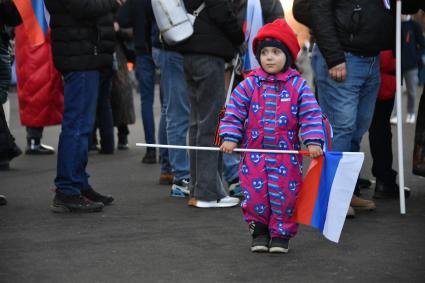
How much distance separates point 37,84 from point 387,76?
13.5 feet

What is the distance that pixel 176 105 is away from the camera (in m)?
7.81

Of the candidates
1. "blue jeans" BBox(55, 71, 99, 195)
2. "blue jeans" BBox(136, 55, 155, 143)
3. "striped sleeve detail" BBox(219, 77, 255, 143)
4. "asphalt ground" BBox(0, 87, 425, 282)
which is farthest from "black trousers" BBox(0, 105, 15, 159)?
"blue jeans" BBox(136, 55, 155, 143)

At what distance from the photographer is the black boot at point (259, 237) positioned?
5680 millimetres

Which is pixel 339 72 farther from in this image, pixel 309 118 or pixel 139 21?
pixel 139 21

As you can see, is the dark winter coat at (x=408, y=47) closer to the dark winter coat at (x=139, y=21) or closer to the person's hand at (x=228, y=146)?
the person's hand at (x=228, y=146)

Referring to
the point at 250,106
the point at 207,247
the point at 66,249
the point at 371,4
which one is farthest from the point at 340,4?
the point at 66,249

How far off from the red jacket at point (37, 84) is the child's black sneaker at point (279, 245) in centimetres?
482

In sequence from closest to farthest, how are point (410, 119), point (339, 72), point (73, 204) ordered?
point (339, 72) < point (73, 204) < point (410, 119)

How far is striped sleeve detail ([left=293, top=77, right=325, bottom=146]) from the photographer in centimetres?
555

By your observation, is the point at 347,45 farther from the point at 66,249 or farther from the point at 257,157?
the point at 66,249

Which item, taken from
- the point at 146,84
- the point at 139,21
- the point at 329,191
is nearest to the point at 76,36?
the point at 329,191

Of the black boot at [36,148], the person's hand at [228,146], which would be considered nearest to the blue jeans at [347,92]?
the person's hand at [228,146]

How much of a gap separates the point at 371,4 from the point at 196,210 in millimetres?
1837

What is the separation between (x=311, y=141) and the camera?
5555 millimetres
